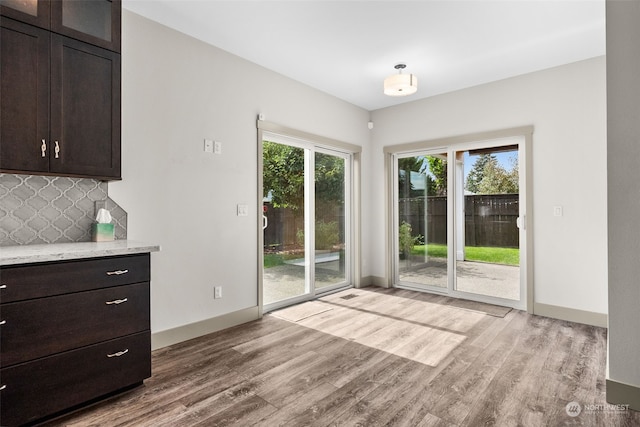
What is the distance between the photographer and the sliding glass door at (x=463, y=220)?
4.04 m

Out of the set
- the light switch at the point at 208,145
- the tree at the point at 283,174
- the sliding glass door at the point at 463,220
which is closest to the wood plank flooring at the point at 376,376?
the sliding glass door at the point at 463,220

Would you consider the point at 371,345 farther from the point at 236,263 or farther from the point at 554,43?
the point at 554,43

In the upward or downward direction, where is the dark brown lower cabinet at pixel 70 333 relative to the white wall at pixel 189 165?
downward

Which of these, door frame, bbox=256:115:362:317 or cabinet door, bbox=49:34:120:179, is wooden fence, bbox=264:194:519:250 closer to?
door frame, bbox=256:115:362:317

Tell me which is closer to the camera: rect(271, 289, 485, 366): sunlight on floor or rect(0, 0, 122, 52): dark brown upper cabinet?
rect(0, 0, 122, 52): dark brown upper cabinet

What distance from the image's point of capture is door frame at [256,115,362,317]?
11.8ft

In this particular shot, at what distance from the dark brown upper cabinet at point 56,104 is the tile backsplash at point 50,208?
0.96 ft

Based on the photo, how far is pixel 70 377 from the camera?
1.83 meters

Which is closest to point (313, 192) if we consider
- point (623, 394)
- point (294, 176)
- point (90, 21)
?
point (294, 176)

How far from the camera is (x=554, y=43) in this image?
3135 mm

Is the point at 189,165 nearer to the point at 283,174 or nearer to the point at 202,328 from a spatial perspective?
the point at 283,174

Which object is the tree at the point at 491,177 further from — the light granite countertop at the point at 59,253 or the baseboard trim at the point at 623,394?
the light granite countertop at the point at 59,253

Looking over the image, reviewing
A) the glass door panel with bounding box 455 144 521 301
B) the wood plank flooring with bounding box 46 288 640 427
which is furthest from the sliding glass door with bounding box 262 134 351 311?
the glass door panel with bounding box 455 144 521 301

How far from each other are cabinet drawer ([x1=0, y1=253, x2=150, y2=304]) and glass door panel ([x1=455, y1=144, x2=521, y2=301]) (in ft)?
12.3
